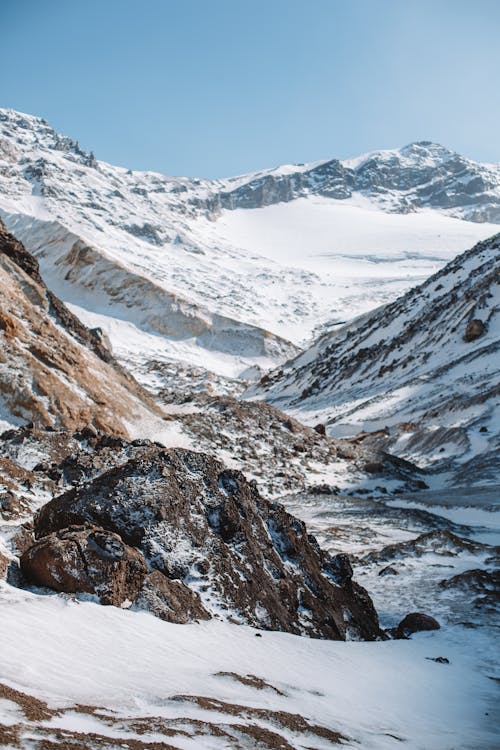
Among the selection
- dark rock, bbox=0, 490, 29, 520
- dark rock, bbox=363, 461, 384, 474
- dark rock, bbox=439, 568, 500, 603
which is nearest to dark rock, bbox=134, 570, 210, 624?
dark rock, bbox=0, 490, 29, 520

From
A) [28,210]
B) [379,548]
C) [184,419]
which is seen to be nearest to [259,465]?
[184,419]

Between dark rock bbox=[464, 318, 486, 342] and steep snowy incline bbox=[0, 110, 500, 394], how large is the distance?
1206 inches

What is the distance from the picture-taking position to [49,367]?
70.1 feet

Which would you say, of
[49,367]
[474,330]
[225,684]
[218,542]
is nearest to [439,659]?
[218,542]

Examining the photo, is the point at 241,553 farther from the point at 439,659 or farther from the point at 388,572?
the point at 388,572

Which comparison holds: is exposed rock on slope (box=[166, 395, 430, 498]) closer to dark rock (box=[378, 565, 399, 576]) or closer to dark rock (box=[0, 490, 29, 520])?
dark rock (box=[378, 565, 399, 576])

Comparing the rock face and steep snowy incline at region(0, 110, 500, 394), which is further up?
steep snowy incline at region(0, 110, 500, 394)

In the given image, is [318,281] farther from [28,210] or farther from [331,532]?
[331,532]

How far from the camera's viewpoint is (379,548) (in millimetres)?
15867

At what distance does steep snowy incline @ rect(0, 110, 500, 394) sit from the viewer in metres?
87.0

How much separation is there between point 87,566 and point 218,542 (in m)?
2.38

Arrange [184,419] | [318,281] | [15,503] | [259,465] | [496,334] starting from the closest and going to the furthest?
→ [15,503]
[259,465]
[184,419]
[496,334]
[318,281]

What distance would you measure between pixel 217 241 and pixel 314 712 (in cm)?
16273

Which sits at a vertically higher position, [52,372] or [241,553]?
[52,372]
